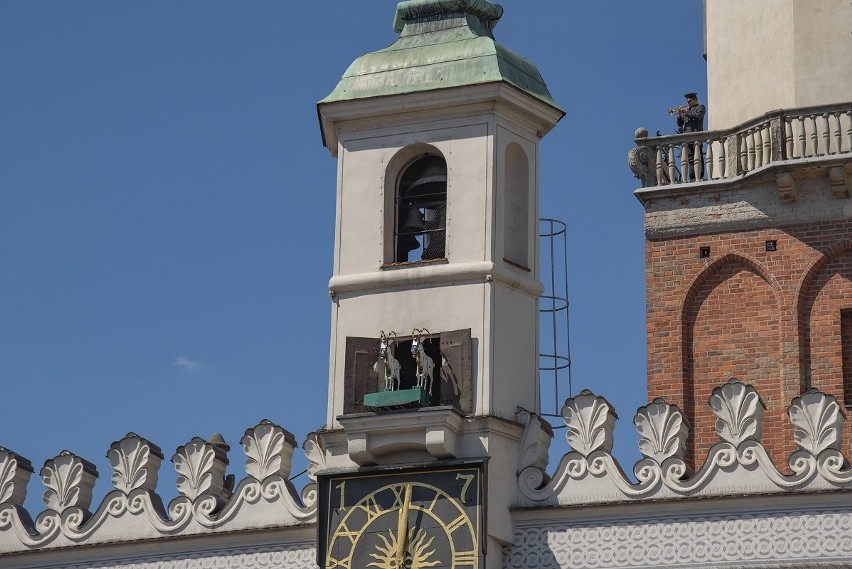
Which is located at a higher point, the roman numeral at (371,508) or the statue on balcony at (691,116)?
the statue on balcony at (691,116)

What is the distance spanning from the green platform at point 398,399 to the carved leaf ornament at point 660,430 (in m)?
1.75

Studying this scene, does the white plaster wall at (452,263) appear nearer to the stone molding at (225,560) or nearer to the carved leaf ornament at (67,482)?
the stone molding at (225,560)

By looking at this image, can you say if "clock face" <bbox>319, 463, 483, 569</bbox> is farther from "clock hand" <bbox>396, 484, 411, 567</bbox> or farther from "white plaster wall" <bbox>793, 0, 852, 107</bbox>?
"white plaster wall" <bbox>793, 0, 852, 107</bbox>

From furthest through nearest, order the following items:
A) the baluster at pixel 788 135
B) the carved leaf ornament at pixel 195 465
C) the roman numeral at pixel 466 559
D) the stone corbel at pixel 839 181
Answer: the baluster at pixel 788 135
the stone corbel at pixel 839 181
the carved leaf ornament at pixel 195 465
the roman numeral at pixel 466 559

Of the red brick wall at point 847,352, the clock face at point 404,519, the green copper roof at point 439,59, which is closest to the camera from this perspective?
A: the clock face at point 404,519

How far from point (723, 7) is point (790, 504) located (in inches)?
479

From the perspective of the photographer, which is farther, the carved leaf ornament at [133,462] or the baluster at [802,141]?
the baluster at [802,141]

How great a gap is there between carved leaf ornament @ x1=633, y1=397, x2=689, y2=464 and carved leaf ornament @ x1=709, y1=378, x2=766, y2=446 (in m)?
0.33

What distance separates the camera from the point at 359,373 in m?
23.2

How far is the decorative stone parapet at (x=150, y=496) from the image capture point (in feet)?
76.5

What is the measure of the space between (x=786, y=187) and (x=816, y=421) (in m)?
9.22

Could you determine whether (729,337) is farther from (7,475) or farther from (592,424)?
(7,475)

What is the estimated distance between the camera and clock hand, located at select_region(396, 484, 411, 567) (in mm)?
22312

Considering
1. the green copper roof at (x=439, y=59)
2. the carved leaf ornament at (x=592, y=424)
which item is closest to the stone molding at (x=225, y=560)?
the carved leaf ornament at (x=592, y=424)
